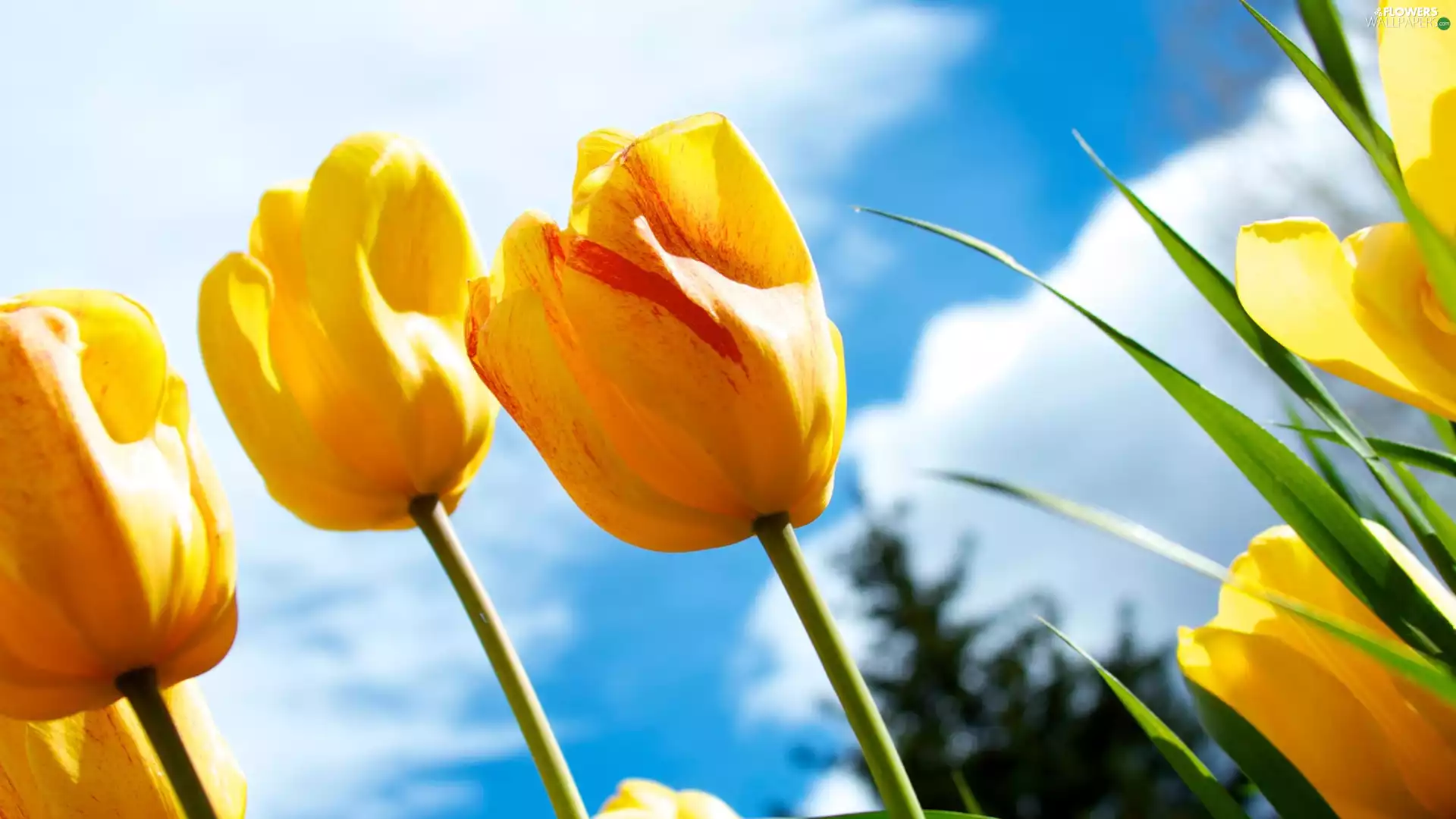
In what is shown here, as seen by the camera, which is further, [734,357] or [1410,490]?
[1410,490]

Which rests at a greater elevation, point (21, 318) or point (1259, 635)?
point (21, 318)

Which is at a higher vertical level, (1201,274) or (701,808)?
(1201,274)

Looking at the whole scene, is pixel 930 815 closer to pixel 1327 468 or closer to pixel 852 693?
pixel 852 693

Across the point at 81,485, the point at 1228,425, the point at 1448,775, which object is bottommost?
the point at 1448,775

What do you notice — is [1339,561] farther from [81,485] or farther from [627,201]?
[81,485]

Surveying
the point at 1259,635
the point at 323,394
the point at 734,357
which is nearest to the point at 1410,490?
the point at 1259,635

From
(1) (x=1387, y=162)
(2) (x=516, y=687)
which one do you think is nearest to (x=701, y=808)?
(2) (x=516, y=687)

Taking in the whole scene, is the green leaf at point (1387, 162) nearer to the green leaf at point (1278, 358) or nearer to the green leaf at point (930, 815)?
the green leaf at point (1278, 358)
